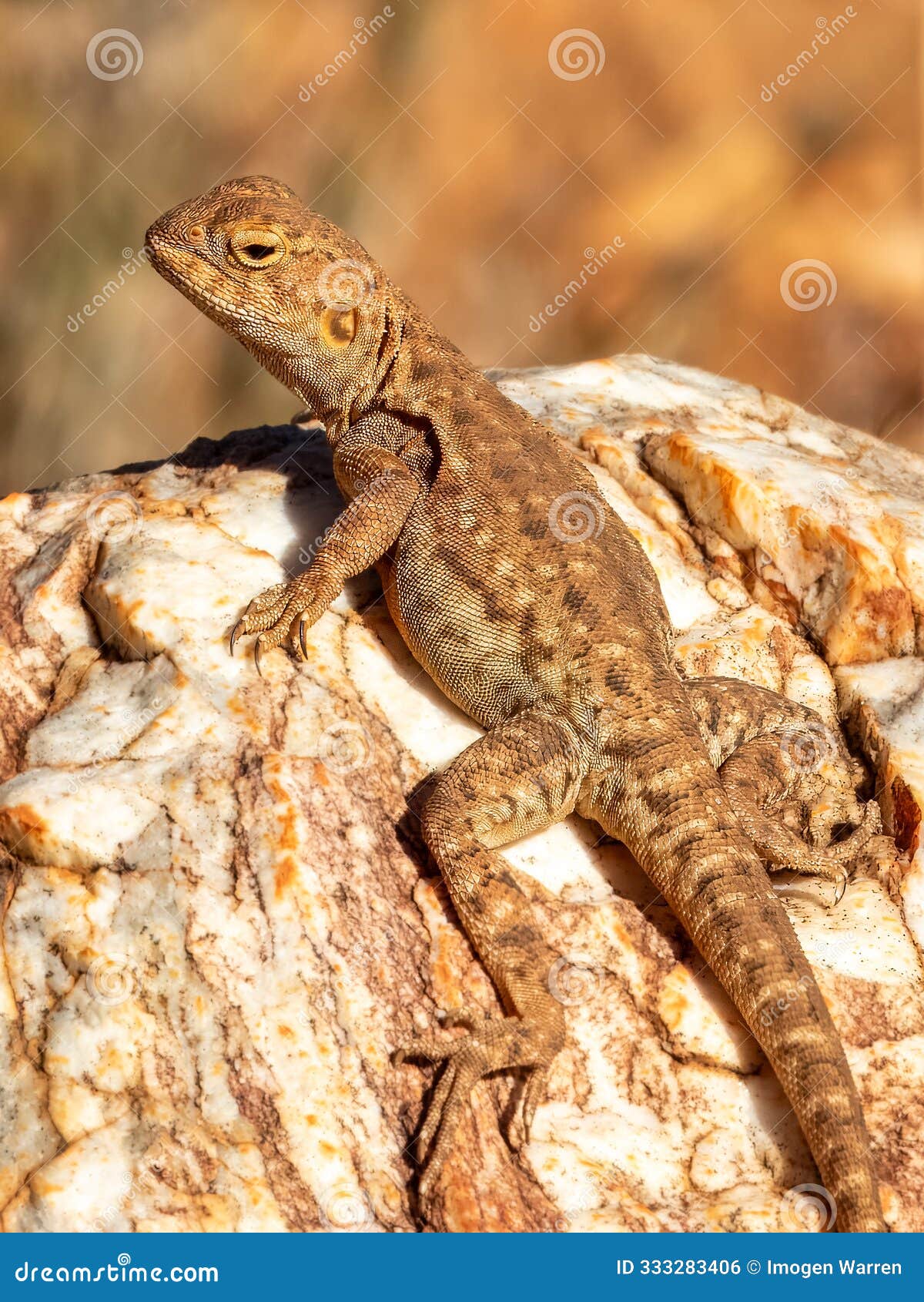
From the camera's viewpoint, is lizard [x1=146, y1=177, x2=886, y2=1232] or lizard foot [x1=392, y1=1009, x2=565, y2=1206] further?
lizard [x1=146, y1=177, x2=886, y2=1232]

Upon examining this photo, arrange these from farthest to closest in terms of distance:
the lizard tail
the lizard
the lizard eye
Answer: the lizard eye, the lizard, the lizard tail

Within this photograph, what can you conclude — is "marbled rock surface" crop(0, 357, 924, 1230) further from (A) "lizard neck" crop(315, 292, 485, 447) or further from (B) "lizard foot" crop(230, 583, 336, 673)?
(A) "lizard neck" crop(315, 292, 485, 447)

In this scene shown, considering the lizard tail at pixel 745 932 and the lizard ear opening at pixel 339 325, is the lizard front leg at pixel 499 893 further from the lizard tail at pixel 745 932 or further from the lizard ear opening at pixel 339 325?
the lizard ear opening at pixel 339 325

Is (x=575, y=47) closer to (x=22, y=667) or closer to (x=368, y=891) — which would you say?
(x=22, y=667)

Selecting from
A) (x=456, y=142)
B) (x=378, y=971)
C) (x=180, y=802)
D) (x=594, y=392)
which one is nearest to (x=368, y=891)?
(x=378, y=971)

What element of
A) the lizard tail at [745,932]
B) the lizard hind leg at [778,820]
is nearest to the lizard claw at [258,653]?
the lizard tail at [745,932]

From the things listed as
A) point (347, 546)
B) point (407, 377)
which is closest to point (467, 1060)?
point (347, 546)

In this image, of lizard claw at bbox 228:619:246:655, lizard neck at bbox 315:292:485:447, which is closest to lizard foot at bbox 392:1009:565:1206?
lizard claw at bbox 228:619:246:655
